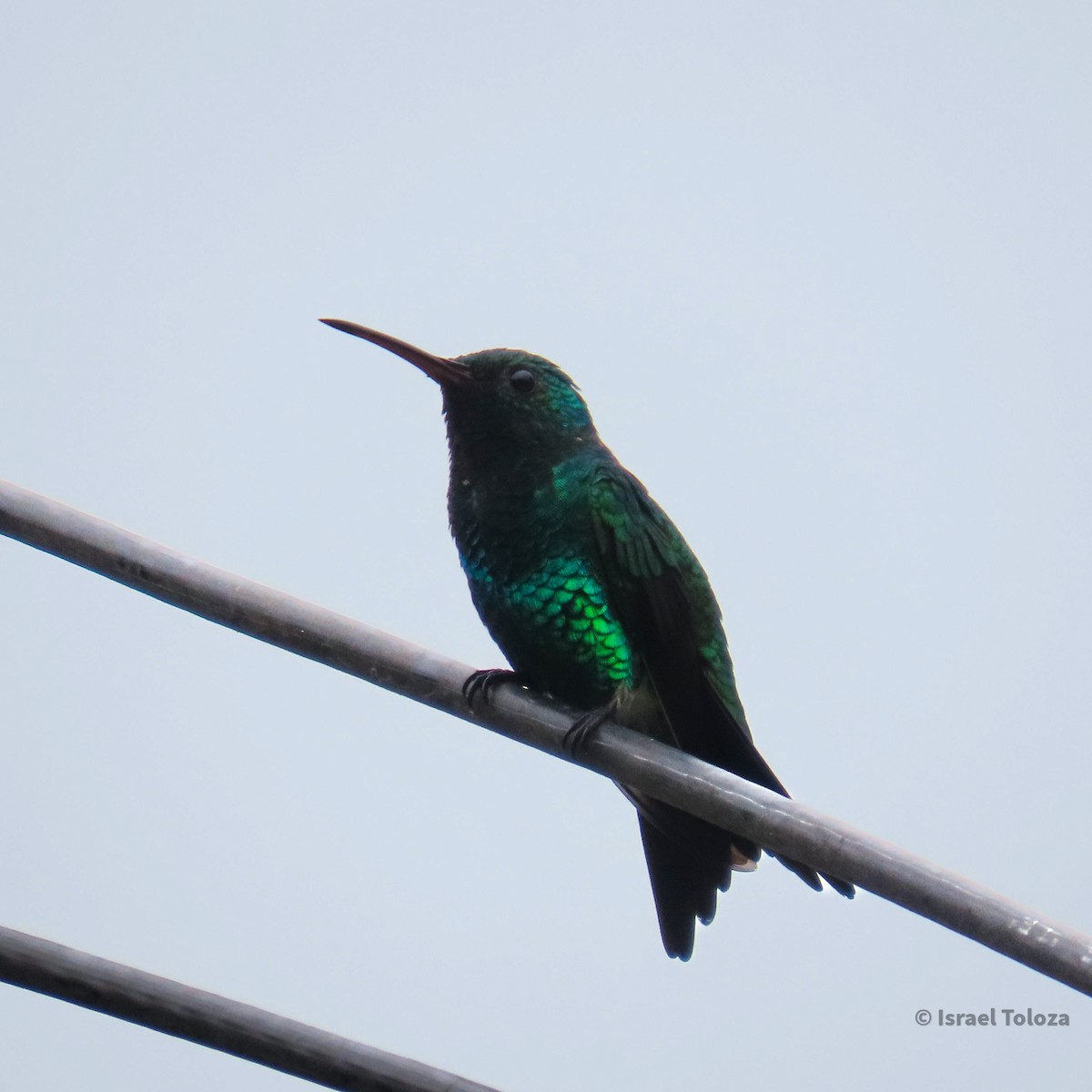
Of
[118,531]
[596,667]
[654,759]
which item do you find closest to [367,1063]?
[654,759]

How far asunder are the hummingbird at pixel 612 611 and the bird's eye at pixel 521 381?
0.10m

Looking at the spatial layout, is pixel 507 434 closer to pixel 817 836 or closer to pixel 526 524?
pixel 526 524

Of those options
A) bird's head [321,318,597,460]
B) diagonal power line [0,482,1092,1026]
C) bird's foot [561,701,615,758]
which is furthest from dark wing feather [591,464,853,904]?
diagonal power line [0,482,1092,1026]

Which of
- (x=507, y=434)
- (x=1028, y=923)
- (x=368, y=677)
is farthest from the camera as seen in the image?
(x=507, y=434)

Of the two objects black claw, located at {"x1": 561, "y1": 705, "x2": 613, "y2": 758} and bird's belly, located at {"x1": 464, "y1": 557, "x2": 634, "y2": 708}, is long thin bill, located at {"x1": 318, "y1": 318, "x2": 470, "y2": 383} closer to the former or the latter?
bird's belly, located at {"x1": 464, "y1": 557, "x2": 634, "y2": 708}

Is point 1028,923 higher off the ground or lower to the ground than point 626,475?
lower

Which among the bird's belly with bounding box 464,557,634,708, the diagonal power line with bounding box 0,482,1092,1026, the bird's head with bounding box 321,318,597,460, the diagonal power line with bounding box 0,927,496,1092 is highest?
the bird's head with bounding box 321,318,597,460

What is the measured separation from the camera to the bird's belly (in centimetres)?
Answer: 353

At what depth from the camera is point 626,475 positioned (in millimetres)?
3783

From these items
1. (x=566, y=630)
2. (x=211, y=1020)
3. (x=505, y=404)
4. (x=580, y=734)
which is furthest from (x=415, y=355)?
(x=211, y=1020)

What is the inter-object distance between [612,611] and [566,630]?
0.14m

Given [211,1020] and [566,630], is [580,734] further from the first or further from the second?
[211,1020]

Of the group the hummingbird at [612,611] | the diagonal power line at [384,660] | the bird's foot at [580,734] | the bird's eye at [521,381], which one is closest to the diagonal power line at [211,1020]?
the diagonal power line at [384,660]

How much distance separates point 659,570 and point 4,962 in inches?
77.5
